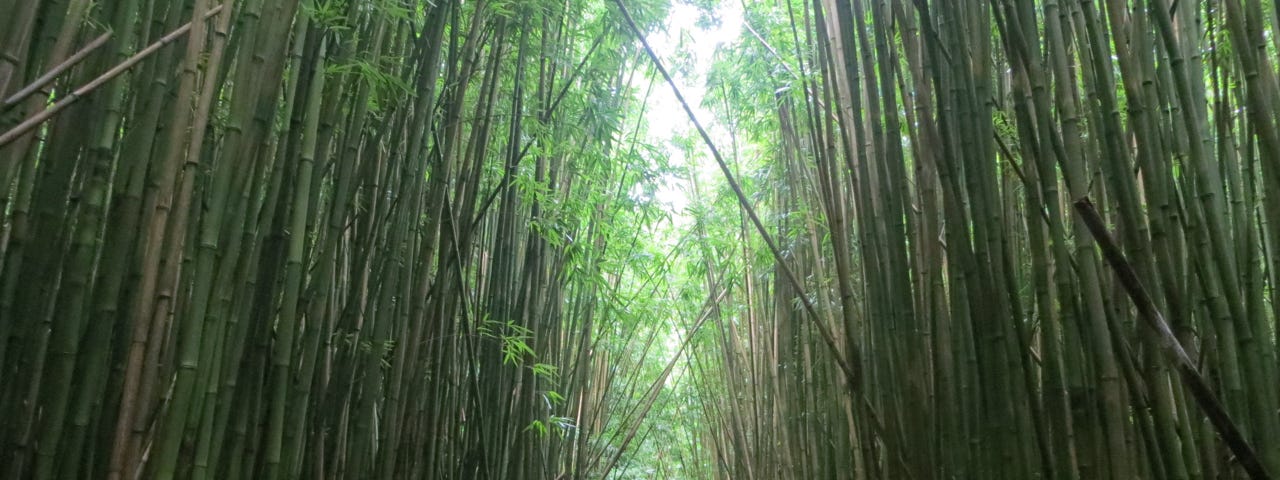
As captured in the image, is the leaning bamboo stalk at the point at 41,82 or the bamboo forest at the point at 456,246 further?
the bamboo forest at the point at 456,246

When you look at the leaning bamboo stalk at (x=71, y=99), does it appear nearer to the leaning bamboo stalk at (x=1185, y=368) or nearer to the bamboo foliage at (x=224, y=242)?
the bamboo foliage at (x=224, y=242)

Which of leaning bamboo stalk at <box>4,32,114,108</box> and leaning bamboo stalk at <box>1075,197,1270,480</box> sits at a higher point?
leaning bamboo stalk at <box>4,32,114,108</box>

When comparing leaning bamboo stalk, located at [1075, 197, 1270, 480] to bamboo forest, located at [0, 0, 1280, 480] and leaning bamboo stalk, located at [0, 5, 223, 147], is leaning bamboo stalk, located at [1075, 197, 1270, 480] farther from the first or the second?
leaning bamboo stalk, located at [0, 5, 223, 147]

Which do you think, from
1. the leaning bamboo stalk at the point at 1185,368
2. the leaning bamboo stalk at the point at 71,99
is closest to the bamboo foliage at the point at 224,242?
the leaning bamboo stalk at the point at 71,99

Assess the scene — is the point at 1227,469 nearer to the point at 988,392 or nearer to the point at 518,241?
the point at 988,392

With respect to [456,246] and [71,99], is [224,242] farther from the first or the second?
[456,246]

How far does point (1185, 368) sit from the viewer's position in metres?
0.96

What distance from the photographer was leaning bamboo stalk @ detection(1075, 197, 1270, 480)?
3.08 ft

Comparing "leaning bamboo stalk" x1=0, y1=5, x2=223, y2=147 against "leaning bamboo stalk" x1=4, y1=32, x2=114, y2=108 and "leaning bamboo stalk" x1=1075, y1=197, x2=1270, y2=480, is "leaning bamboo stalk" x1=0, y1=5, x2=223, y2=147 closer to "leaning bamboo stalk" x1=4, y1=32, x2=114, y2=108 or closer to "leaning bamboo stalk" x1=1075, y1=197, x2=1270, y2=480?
"leaning bamboo stalk" x1=4, y1=32, x2=114, y2=108

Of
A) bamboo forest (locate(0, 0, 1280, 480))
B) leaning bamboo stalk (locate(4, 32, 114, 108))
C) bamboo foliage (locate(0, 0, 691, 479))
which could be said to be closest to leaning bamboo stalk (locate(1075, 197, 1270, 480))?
bamboo forest (locate(0, 0, 1280, 480))

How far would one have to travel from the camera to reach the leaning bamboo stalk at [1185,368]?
94cm

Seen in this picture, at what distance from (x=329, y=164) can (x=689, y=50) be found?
288 centimetres

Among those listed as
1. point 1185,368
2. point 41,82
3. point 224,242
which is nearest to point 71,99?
point 41,82

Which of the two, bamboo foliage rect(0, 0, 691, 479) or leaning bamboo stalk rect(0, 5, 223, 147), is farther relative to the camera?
bamboo foliage rect(0, 0, 691, 479)
